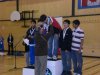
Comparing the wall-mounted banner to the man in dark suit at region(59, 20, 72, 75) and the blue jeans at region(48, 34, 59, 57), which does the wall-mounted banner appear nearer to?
the man in dark suit at region(59, 20, 72, 75)

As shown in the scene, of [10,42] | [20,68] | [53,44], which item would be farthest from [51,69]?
[10,42]

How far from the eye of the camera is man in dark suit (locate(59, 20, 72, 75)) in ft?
20.3

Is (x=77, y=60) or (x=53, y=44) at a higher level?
(x=53, y=44)

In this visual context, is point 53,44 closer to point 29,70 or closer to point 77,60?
point 77,60

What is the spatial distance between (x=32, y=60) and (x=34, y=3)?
1018cm

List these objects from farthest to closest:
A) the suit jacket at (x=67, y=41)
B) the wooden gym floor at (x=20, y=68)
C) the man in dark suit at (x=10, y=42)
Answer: the man in dark suit at (x=10, y=42) → the wooden gym floor at (x=20, y=68) → the suit jacket at (x=67, y=41)

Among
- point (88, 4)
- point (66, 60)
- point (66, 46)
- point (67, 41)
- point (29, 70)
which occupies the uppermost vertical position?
point (88, 4)

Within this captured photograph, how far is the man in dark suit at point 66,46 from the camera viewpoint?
620 cm

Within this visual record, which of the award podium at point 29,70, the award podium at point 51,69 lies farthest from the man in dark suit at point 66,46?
the award podium at point 29,70

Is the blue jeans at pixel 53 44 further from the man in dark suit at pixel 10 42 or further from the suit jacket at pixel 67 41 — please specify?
the man in dark suit at pixel 10 42

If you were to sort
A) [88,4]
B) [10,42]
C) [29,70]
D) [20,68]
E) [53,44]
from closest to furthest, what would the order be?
[29,70] → [53,44] → [20,68] → [88,4] → [10,42]

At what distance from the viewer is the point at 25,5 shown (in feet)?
53.6

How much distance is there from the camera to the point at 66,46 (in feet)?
20.4

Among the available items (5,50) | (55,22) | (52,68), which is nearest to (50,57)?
(52,68)
